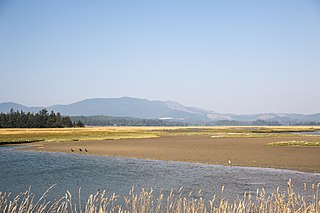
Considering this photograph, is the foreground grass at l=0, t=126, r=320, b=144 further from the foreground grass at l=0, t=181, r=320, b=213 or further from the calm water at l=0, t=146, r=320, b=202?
the foreground grass at l=0, t=181, r=320, b=213

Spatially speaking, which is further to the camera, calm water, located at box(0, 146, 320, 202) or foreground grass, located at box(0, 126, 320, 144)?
foreground grass, located at box(0, 126, 320, 144)

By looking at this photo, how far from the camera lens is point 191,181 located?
20.5 meters

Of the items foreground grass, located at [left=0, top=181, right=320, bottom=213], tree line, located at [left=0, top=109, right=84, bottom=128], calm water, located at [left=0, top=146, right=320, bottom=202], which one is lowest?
calm water, located at [left=0, top=146, right=320, bottom=202]

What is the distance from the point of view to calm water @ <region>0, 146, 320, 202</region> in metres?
18.2

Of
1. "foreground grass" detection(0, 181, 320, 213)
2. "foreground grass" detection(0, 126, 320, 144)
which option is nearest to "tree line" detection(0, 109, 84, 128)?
"foreground grass" detection(0, 126, 320, 144)

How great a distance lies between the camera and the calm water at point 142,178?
1819 centimetres

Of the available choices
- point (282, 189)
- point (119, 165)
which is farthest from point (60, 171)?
point (282, 189)

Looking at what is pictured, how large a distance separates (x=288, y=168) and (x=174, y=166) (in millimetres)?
8566

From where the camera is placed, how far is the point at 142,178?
70.5 feet

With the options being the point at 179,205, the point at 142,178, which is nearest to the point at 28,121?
the point at 142,178

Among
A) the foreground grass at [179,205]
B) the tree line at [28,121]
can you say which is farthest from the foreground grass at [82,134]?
the foreground grass at [179,205]

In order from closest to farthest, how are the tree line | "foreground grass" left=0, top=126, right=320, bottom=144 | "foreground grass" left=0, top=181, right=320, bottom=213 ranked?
"foreground grass" left=0, top=181, right=320, bottom=213, "foreground grass" left=0, top=126, right=320, bottom=144, the tree line

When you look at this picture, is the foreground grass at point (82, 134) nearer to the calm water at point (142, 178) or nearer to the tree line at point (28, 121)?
the tree line at point (28, 121)

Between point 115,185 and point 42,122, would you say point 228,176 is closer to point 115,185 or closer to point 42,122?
point 115,185
